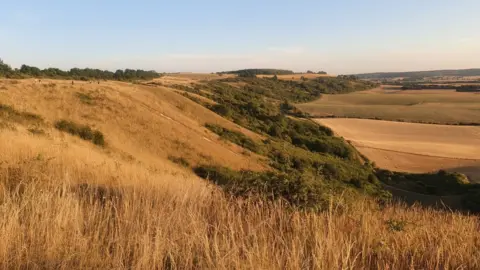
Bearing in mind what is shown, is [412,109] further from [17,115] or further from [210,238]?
[210,238]

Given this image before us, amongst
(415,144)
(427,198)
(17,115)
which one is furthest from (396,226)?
(415,144)

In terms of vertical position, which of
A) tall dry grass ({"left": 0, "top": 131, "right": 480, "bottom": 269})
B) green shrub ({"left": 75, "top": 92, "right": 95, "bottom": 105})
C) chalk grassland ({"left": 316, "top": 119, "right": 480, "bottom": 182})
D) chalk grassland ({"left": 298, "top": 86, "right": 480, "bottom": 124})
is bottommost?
chalk grassland ({"left": 316, "top": 119, "right": 480, "bottom": 182})

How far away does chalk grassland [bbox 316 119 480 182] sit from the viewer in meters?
54.8

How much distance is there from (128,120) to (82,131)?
590 cm

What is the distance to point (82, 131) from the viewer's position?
2522 centimetres

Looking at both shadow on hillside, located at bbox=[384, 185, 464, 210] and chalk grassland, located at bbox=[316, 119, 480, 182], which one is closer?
shadow on hillside, located at bbox=[384, 185, 464, 210]

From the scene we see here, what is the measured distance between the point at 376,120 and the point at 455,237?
97.9 m

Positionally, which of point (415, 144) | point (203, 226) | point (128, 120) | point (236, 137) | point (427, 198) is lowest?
point (415, 144)

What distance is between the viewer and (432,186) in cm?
4147

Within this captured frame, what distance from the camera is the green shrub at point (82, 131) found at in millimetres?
24477

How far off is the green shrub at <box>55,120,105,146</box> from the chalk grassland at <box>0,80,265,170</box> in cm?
68

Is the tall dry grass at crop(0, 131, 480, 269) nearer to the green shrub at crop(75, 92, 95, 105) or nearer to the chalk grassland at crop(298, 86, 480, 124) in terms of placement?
the green shrub at crop(75, 92, 95, 105)

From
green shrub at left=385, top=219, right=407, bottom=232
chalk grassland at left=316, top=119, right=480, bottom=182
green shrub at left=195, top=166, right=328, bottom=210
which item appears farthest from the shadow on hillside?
green shrub at left=385, top=219, right=407, bottom=232

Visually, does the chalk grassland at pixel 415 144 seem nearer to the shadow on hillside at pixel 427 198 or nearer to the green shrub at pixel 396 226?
the shadow on hillside at pixel 427 198
